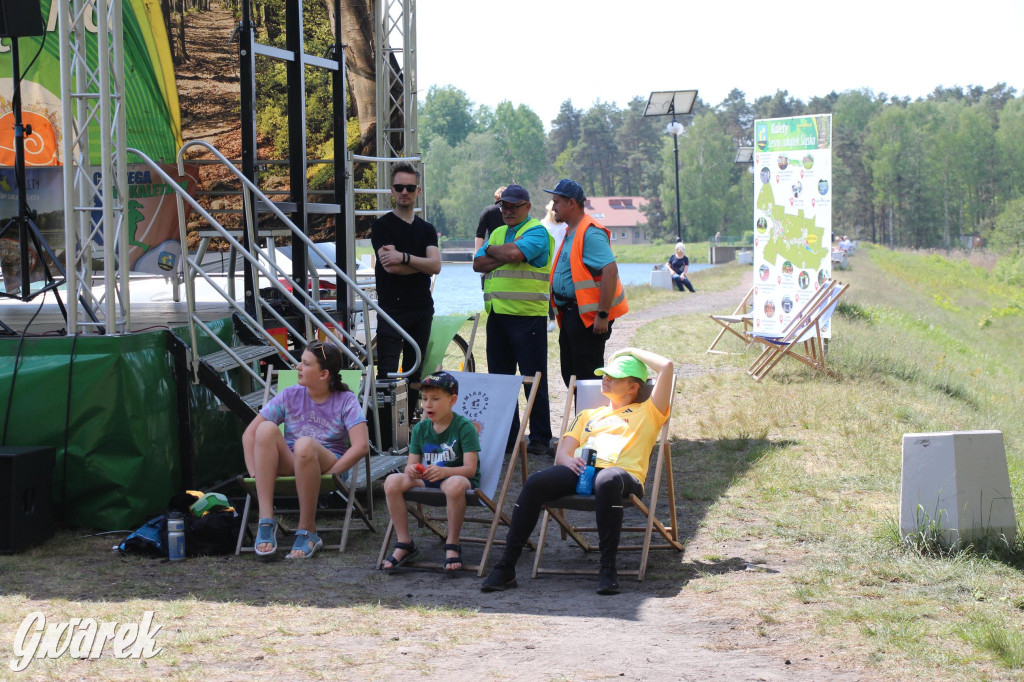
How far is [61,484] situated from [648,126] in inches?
4609

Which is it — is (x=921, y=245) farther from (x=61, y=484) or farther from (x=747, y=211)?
(x=61, y=484)

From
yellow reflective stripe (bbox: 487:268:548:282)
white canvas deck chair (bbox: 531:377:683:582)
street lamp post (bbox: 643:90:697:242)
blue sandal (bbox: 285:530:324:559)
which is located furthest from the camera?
street lamp post (bbox: 643:90:697:242)

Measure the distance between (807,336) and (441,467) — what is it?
6814 millimetres

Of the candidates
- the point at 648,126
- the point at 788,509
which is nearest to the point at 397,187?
the point at 788,509

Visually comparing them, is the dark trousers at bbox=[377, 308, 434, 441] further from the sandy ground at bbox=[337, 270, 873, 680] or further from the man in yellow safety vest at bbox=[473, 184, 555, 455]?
the sandy ground at bbox=[337, 270, 873, 680]

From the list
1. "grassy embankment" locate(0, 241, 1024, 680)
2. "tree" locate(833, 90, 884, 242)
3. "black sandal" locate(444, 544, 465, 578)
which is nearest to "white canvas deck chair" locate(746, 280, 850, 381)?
"grassy embankment" locate(0, 241, 1024, 680)

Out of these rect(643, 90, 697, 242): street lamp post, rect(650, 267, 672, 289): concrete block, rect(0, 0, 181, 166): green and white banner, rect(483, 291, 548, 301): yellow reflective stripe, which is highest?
rect(643, 90, 697, 242): street lamp post

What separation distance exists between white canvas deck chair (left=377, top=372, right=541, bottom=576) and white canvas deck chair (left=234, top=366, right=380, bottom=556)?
9.0 inches

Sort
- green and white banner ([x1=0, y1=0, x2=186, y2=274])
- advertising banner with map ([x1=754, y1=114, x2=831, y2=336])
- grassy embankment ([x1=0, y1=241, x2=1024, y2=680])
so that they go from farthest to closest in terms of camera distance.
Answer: advertising banner with map ([x1=754, y1=114, x2=831, y2=336])
green and white banner ([x1=0, y1=0, x2=186, y2=274])
grassy embankment ([x1=0, y1=241, x2=1024, y2=680])

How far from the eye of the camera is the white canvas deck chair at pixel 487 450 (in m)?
5.31

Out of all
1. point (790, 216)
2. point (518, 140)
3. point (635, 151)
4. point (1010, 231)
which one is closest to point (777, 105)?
point (635, 151)

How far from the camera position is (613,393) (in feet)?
17.8

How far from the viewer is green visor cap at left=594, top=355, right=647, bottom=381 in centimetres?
537

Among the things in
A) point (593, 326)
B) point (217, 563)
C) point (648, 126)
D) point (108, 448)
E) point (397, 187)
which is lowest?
point (217, 563)
